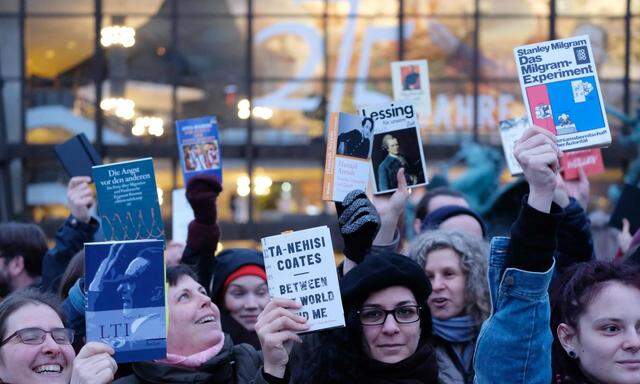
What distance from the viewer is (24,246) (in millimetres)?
6363

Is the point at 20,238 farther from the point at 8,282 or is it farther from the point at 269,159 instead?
the point at 269,159


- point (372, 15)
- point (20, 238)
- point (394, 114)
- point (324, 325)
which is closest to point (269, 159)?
point (372, 15)

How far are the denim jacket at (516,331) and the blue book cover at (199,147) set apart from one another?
3.27m

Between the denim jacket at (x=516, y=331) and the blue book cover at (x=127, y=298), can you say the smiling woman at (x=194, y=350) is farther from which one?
the denim jacket at (x=516, y=331)

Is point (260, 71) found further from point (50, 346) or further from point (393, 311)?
point (50, 346)

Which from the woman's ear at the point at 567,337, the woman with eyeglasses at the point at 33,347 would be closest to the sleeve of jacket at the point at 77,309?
the woman with eyeglasses at the point at 33,347

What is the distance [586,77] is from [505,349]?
1.44 metres

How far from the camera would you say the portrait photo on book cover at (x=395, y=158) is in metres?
4.95

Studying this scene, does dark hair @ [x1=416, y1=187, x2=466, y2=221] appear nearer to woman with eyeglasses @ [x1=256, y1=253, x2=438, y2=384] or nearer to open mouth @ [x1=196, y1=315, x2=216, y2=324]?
open mouth @ [x1=196, y1=315, x2=216, y2=324]

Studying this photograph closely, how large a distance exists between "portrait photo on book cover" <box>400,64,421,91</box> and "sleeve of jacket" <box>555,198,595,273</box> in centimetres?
211

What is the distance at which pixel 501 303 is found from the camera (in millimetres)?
3178

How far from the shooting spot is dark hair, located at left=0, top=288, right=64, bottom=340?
12.6 feet

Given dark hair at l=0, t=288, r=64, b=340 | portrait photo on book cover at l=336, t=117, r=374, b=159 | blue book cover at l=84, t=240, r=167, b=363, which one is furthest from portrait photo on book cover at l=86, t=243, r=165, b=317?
portrait photo on book cover at l=336, t=117, r=374, b=159

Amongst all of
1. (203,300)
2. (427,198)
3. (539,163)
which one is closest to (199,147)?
(427,198)
